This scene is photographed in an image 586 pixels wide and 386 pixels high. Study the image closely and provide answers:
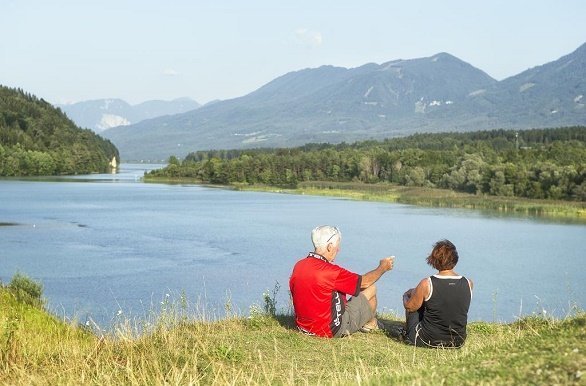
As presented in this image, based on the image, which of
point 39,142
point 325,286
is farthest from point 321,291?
point 39,142

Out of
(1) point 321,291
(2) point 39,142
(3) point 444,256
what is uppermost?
(2) point 39,142

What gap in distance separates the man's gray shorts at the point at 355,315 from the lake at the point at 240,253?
170 centimetres

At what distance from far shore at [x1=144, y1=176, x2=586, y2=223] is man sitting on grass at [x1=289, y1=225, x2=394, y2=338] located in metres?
51.9

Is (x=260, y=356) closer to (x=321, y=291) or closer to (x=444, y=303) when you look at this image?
(x=321, y=291)

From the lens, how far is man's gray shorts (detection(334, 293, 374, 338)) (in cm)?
783

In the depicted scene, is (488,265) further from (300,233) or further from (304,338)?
(304,338)

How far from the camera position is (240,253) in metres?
32.3

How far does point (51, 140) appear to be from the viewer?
455 ft

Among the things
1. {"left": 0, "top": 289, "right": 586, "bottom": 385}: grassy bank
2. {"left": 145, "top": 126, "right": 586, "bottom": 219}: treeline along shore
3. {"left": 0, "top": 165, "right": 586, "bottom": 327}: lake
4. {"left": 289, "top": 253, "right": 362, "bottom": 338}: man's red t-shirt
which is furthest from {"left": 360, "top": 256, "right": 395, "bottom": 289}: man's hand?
{"left": 145, "top": 126, "right": 586, "bottom": 219}: treeline along shore

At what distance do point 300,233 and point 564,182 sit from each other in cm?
4091

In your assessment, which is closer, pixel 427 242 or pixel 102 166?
pixel 427 242

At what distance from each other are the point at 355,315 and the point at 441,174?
88176mm

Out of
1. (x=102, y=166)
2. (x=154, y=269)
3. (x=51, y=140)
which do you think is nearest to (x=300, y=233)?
(x=154, y=269)

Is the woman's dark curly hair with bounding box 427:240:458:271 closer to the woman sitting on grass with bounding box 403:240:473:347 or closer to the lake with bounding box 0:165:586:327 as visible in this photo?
the woman sitting on grass with bounding box 403:240:473:347
